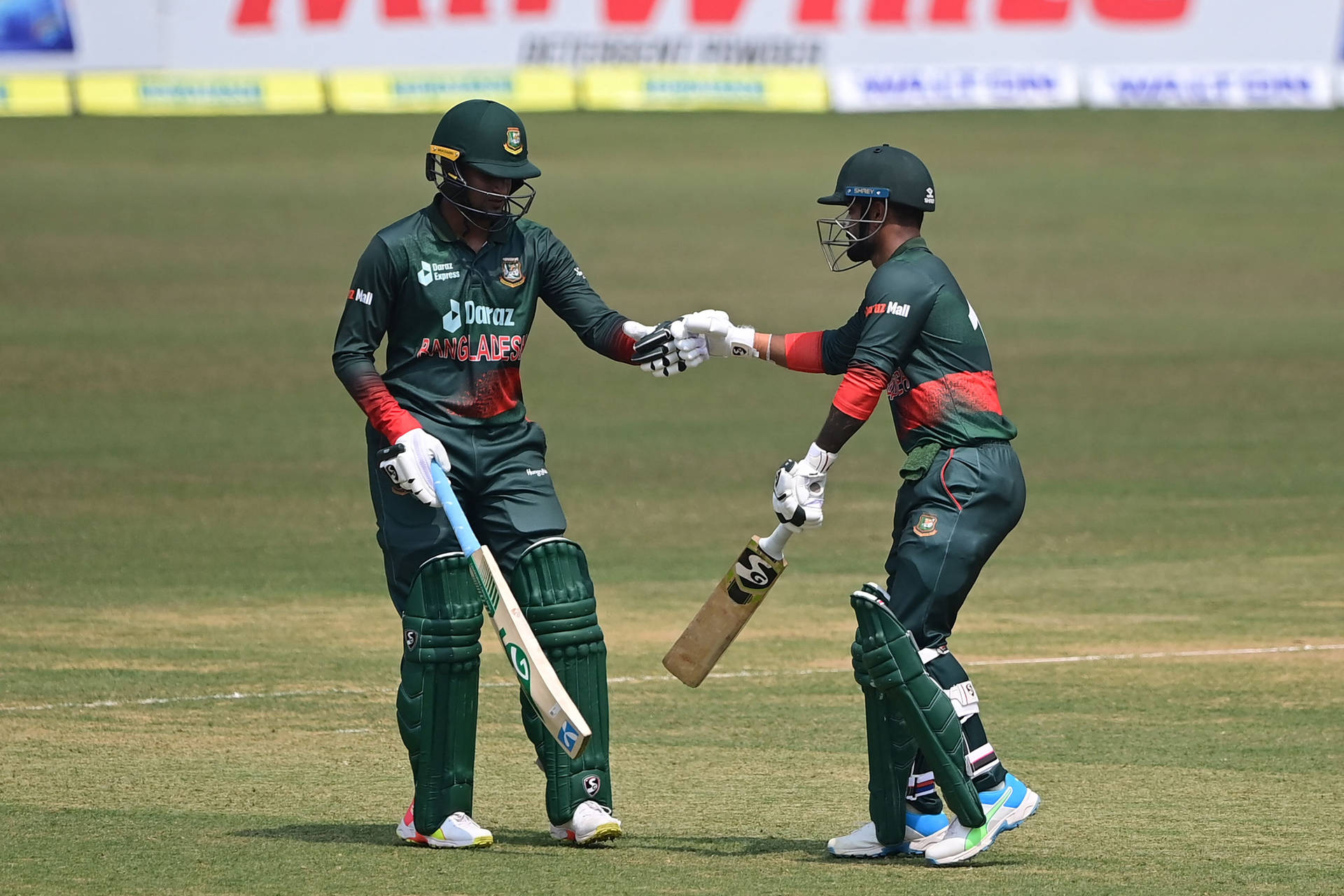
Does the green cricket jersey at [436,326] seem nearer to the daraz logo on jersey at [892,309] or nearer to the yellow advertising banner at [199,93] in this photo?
the daraz logo on jersey at [892,309]

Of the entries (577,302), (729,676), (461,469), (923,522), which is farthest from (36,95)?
(923,522)

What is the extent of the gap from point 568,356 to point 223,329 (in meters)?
3.48

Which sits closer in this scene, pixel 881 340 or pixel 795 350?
pixel 881 340

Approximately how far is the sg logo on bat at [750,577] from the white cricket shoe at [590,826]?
875mm

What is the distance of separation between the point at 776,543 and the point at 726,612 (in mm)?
333

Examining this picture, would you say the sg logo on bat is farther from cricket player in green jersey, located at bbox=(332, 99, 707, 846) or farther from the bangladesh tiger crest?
the bangladesh tiger crest

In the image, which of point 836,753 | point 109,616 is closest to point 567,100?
point 109,616

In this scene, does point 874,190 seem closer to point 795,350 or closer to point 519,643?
point 795,350

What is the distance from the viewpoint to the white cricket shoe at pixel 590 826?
7.01 meters

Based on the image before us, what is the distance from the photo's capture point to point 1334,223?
27.7 m

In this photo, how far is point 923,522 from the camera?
22.8ft

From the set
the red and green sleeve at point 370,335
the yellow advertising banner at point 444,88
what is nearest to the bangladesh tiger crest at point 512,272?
the red and green sleeve at point 370,335

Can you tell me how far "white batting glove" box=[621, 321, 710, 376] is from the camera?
7512 mm

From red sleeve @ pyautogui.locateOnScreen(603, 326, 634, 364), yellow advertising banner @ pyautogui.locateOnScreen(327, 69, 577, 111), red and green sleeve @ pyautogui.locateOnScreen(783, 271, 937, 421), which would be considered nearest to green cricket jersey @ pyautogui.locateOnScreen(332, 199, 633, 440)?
red sleeve @ pyautogui.locateOnScreen(603, 326, 634, 364)
